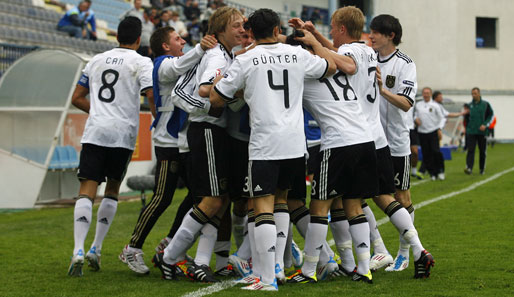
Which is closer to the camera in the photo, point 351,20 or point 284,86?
point 284,86

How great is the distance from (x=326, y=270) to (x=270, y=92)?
61.1 inches

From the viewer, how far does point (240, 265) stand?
20.6 feet

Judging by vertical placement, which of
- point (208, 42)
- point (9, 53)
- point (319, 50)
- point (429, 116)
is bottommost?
point (429, 116)

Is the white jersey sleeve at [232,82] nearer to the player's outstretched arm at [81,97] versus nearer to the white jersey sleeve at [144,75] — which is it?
the white jersey sleeve at [144,75]

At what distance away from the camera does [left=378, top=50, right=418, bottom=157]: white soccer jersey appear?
660 cm

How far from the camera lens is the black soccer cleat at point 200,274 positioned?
19.7 ft

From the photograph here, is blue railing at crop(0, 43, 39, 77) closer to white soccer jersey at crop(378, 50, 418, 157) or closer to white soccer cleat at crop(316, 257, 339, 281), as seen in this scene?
white soccer jersey at crop(378, 50, 418, 157)

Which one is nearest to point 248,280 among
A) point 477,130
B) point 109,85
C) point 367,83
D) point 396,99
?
point 367,83

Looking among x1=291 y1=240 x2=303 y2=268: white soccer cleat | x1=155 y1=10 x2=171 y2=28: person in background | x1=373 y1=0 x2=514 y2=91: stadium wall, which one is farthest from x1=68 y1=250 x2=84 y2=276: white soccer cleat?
x1=373 y1=0 x2=514 y2=91: stadium wall

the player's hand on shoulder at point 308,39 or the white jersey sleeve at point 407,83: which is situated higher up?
the player's hand on shoulder at point 308,39

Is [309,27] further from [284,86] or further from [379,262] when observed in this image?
[379,262]

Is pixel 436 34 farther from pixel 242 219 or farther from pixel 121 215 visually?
pixel 242 219

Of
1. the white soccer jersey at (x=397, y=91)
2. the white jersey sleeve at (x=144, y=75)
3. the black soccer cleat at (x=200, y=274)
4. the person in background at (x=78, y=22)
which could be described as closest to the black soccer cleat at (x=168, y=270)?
the black soccer cleat at (x=200, y=274)

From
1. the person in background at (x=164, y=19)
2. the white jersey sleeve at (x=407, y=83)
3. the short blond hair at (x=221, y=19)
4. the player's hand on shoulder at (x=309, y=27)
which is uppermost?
the person in background at (x=164, y=19)
